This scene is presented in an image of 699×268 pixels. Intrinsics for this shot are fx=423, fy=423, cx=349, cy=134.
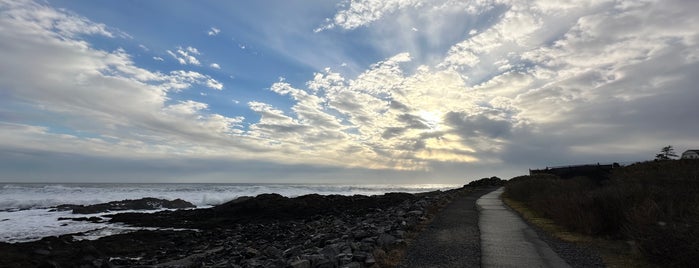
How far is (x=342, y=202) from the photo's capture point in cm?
3338

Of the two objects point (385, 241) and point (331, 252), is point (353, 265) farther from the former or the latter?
point (385, 241)

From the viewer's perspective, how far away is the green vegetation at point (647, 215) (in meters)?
7.02

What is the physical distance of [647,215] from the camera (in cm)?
823

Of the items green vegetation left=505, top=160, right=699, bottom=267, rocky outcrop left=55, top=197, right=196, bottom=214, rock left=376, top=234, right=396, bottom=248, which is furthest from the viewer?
rocky outcrop left=55, top=197, right=196, bottom=214

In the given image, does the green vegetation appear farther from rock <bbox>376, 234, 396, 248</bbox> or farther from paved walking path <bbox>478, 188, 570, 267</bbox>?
rock <bbox>376, 234, 396, 248</bbox>

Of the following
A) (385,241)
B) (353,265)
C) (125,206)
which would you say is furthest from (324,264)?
(125,206)

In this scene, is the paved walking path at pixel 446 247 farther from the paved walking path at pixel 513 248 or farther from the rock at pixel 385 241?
the rock at pixel 385 241

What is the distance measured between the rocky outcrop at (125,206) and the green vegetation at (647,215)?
29676mm

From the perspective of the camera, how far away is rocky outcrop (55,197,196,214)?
1214 inches

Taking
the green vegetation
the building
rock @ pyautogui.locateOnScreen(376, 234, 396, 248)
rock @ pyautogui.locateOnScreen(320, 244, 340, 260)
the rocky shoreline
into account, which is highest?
the building

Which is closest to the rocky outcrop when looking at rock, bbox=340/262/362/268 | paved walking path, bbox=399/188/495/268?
paved walking path, bbox=399/188/495/268

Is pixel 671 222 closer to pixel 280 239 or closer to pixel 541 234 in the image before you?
pixel 541 234

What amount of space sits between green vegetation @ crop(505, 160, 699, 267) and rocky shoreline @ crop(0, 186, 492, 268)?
4550 mm

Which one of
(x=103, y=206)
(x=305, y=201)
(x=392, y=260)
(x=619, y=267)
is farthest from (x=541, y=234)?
(x=103, y=206)
